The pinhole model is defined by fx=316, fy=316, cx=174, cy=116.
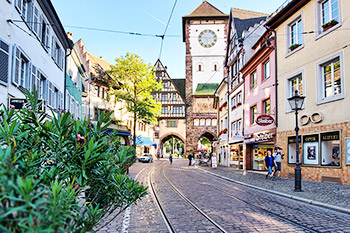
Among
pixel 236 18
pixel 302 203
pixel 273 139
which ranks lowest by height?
pixel 302 203

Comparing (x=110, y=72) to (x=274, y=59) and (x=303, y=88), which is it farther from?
(x=303, y=88)

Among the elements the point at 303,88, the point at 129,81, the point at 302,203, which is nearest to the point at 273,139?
the point at 303,88

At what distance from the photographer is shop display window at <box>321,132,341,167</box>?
13.3 m

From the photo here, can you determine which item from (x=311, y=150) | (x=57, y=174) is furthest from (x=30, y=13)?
(x=311, y=150)

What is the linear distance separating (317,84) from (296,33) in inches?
154

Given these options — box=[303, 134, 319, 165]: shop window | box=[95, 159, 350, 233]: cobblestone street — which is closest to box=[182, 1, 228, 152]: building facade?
box=[303, 134, 319, 165]: shop window

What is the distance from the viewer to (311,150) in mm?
14945

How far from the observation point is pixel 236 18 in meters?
30.3

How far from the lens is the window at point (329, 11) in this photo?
45.4 ft

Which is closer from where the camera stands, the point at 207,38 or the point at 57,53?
the point at 57,53

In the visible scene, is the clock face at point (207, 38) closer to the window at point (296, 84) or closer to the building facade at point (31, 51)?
the building facade at point (31, 51)

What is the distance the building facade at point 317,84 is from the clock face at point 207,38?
132 feet

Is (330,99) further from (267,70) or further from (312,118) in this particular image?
(267,70)

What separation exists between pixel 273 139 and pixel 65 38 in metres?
14.0
